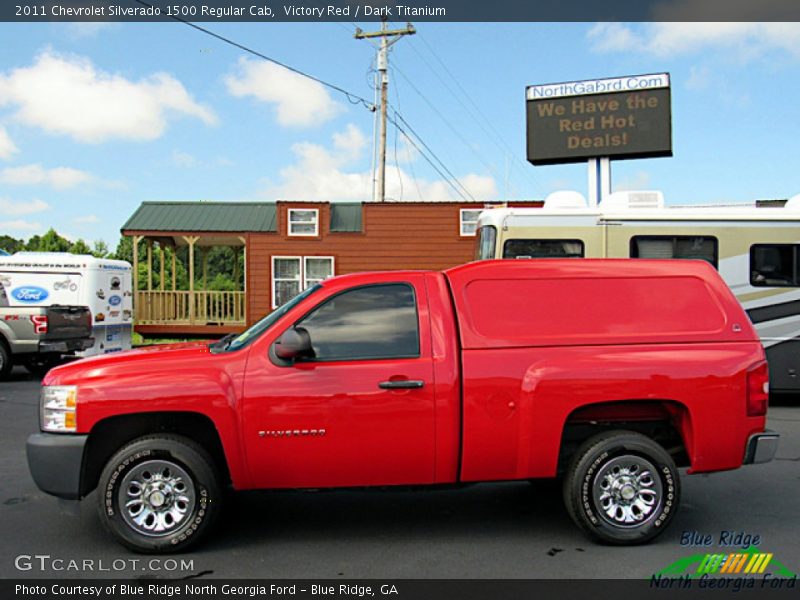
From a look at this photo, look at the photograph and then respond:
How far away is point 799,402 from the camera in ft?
37.4

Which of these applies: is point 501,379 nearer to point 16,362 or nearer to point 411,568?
point 411,568

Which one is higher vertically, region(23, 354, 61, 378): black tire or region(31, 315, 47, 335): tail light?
region(31, 315, 47, 335): tail light

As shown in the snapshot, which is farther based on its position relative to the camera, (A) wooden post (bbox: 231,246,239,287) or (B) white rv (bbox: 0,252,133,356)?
(A) wooden post (bbox: 231,246,239,287)

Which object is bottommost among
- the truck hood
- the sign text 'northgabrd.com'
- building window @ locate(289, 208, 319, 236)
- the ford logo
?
the truck hood

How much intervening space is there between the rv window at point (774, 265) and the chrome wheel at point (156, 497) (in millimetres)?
9485

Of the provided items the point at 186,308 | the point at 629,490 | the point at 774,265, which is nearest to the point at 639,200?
the point at 774,265

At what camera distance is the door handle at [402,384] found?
4535 millimetres

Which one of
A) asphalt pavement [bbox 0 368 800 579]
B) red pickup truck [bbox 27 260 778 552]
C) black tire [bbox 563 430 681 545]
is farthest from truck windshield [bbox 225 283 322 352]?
black tire [bbox 563 430 681 545]

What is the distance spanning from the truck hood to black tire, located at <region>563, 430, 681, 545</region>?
2.66 meters

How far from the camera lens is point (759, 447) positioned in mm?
4801

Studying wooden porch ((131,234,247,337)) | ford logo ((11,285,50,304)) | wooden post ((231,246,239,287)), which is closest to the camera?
ford logo ((11,285,50,304))

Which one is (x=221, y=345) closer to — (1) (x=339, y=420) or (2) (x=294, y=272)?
(1) (x=339, y=420)

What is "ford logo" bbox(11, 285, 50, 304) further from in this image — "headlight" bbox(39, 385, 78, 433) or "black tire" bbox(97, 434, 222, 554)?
"black tire" bbox(97, 434, 222, 554)

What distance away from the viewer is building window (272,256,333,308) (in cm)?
2225
